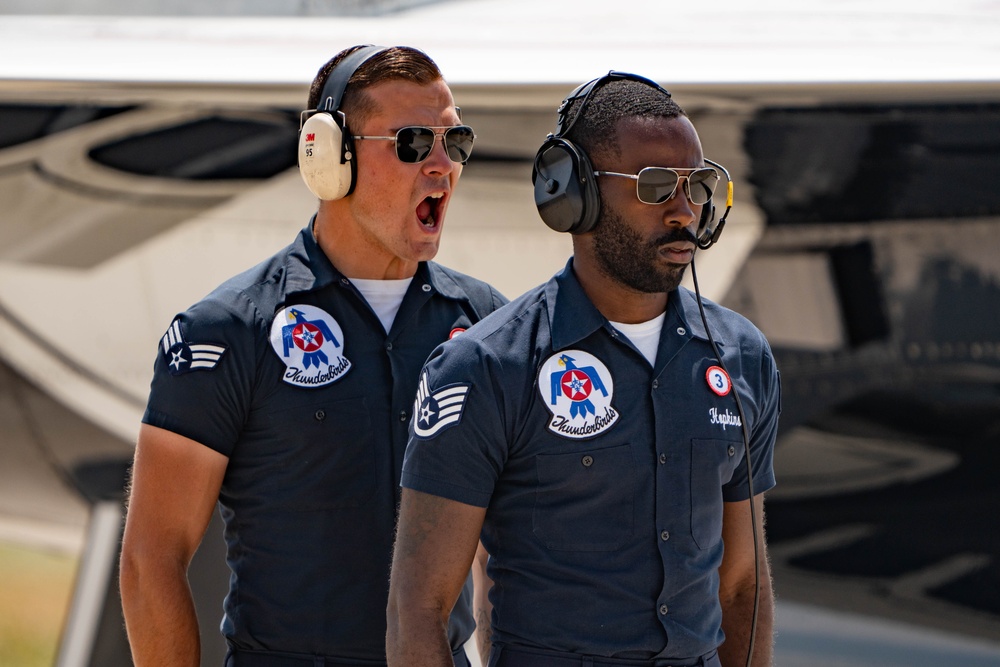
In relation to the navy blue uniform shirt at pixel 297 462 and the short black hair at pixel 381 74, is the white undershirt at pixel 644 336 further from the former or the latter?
the short black hair at pixel 381 74

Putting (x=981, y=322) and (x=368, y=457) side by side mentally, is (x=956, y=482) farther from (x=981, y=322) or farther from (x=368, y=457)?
(x=368, y=457)

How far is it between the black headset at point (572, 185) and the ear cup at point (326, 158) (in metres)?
0.37

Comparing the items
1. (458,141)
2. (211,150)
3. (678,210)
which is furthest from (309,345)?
(211,150)

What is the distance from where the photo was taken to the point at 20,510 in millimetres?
3738

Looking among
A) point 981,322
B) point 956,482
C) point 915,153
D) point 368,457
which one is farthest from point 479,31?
point 368,457

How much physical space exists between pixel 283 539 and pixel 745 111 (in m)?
2.07

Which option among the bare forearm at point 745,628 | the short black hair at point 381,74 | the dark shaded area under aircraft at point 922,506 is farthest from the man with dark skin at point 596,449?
the dark shaded area under aircraft at point 922,506

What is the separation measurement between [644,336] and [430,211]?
508 mm

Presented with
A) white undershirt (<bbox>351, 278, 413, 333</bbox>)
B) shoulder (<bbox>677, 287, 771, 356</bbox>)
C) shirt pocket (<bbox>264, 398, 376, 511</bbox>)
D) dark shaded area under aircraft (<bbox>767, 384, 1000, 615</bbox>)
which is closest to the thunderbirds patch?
shirt pocket (<bbox>264, 398, 376, 511</bbox>)

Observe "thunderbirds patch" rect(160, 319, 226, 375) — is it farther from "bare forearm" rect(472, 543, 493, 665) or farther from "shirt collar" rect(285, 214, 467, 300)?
"bare forearm" rect(472, 543, 493, 665)

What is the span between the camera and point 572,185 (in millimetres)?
1505

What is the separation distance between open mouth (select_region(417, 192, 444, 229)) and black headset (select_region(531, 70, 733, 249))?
11.6 inches

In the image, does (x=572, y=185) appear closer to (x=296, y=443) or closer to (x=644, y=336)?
(x=644, y=336)

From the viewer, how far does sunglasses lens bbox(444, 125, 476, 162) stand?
5.96ft
